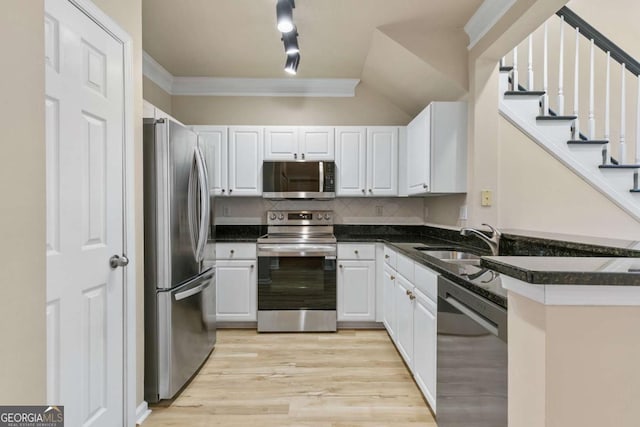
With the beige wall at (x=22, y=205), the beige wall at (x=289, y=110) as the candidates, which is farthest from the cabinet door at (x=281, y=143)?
the beige wall at (x=22, y=205)

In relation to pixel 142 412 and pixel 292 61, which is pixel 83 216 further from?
pixel 292 61

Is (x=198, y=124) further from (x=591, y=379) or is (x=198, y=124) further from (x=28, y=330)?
(x=591, y=379)

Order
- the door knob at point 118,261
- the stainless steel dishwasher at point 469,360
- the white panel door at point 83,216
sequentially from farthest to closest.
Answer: the door knob at point 118,261, the white panel door at point 83,216, the stainless steel dishwasher at point 469,360

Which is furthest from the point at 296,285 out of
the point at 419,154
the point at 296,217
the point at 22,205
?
the point at 22,205

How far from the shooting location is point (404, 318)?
246 cm

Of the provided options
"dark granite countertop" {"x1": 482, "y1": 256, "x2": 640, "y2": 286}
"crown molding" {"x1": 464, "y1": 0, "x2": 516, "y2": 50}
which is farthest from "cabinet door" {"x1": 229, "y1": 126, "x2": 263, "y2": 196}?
"dark granite countertop" {"x1": 482, "y1": 256, "x2": 640, "y2": 286}

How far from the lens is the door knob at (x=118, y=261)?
5.41ft

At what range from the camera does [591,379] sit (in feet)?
2.32

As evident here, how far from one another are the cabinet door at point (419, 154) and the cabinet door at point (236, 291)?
175 cm

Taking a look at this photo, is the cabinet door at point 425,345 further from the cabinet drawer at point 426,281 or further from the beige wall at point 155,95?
the beige wall at point 155,95

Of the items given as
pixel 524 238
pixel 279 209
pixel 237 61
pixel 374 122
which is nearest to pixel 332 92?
pixel 374 122

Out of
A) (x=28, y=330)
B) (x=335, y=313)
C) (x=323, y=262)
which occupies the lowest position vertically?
(x=335, y=313)

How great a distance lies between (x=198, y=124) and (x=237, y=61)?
96 cm

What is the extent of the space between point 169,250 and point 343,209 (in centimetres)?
222
